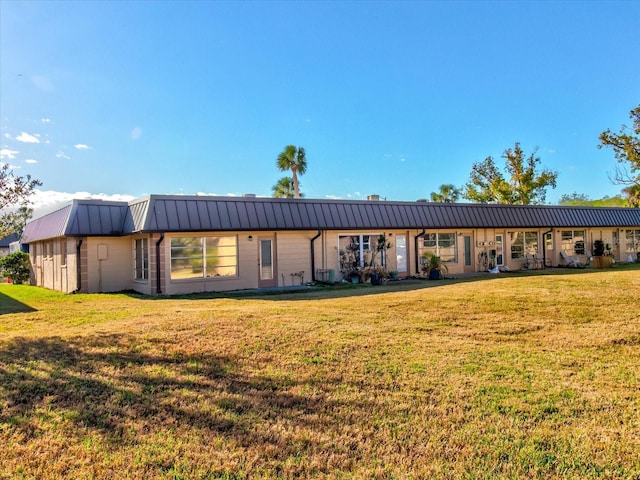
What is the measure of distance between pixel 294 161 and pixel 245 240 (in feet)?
71.3

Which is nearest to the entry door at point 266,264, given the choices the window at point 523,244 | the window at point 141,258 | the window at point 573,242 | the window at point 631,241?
the window at point 141,258

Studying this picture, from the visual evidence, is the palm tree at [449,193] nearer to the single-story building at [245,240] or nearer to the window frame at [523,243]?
the window frame at [523,243]

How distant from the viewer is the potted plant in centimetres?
1842

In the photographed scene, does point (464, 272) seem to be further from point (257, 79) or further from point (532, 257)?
point (257, 79)

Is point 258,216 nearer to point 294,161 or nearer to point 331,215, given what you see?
point 331,215

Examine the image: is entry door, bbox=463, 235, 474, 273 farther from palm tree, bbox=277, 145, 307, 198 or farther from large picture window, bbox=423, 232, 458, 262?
palm tree, bbox=277, 145, 307, 198

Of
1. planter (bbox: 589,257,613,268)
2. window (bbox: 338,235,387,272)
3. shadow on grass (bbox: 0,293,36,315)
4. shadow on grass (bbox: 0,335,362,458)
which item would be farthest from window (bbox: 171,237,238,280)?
planter (bbox: 589,257,613,268)

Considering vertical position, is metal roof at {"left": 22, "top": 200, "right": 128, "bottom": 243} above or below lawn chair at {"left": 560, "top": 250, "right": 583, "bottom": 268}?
above

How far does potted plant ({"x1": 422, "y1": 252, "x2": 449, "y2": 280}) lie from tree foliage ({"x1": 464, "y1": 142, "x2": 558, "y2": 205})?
20.2 metres

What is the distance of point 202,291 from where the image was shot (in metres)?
15.1

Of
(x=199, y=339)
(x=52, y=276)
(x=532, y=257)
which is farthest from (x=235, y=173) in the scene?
(x=199, y=339)

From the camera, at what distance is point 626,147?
23750mm

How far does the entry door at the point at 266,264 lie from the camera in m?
16.3

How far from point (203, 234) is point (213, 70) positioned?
23.7 feet
